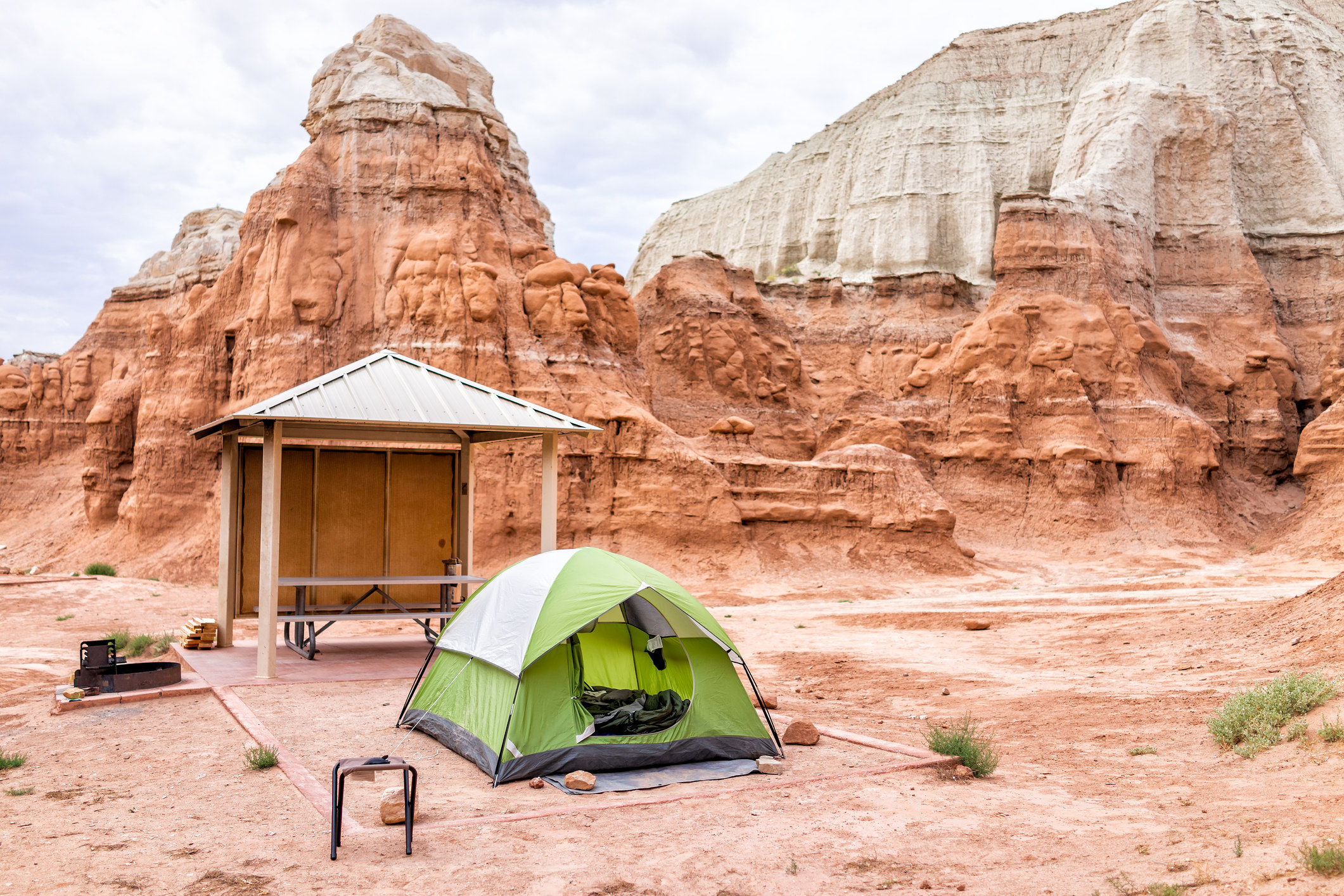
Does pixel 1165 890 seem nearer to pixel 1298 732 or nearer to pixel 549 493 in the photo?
pixel 1298 732

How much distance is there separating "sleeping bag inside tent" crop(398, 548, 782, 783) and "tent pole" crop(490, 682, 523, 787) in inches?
0.4

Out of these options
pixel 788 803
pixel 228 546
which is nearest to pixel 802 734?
pixel 788 803

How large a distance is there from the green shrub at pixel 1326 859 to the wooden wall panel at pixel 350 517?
13.5 m

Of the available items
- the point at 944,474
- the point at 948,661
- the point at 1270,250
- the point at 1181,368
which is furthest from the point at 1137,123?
the point at 948,661

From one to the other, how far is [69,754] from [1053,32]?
262 feet

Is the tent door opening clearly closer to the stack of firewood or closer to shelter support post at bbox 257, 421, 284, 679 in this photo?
shelter support post at bbox 257, 421, 284, 679

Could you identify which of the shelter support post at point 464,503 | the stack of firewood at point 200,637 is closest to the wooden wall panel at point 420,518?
the shelter support post at point 464,503

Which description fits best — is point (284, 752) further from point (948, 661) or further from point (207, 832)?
point (948, 661)

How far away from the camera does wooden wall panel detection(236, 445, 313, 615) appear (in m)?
15.4

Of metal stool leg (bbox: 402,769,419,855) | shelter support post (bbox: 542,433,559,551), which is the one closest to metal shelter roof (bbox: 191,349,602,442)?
shelter support post (bbox: 542,433,559,551)

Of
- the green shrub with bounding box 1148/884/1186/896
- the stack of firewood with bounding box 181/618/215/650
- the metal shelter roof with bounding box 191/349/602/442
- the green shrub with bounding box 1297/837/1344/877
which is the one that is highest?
the metal shelter roof with bounding box 191/349/602/442

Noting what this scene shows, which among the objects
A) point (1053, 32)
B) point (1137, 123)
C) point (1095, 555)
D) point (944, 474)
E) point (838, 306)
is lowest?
point (1095, 555)

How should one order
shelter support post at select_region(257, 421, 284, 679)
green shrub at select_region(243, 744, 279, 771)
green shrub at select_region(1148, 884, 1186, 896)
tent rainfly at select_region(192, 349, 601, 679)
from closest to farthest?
1. green shrub at select_region(1148, 884, 1186, 896)
2. green shrub at select_region(243, 744, 279, 771)
3. shelter support post at select_region(257, 421, 284, 679)
4. tent rainfly at select_region(192, 349, 601, 679)

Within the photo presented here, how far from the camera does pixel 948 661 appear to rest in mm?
15734
